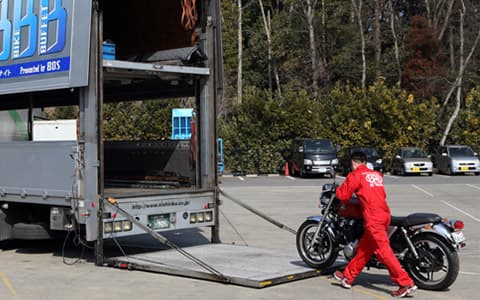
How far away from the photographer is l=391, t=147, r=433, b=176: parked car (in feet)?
119

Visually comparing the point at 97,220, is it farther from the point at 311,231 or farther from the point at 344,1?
the point at 344,1

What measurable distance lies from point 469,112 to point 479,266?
32.6 meters

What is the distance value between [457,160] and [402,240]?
29.1 m

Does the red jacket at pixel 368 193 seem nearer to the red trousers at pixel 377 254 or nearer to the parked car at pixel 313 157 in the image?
the red trousers at pixel 377 254

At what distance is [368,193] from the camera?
8852 millimetres

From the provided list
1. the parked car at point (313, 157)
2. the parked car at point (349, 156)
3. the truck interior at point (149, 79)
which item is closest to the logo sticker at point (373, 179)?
the truck interior at point (149, 79)

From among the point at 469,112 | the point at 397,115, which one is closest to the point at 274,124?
the point at 397,115

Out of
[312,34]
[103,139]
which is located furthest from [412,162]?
[103,139]

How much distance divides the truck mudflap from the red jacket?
133 centimetres

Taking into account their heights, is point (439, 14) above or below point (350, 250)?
above

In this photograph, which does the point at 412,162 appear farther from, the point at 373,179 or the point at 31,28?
the point at 373,179

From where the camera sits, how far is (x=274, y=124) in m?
40.0

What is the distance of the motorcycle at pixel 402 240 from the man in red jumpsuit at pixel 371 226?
28 cm

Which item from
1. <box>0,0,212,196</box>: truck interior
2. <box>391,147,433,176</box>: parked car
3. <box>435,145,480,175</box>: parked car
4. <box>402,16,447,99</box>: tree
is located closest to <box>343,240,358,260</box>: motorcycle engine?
<box>0,0,212,196</box>: truck interior
